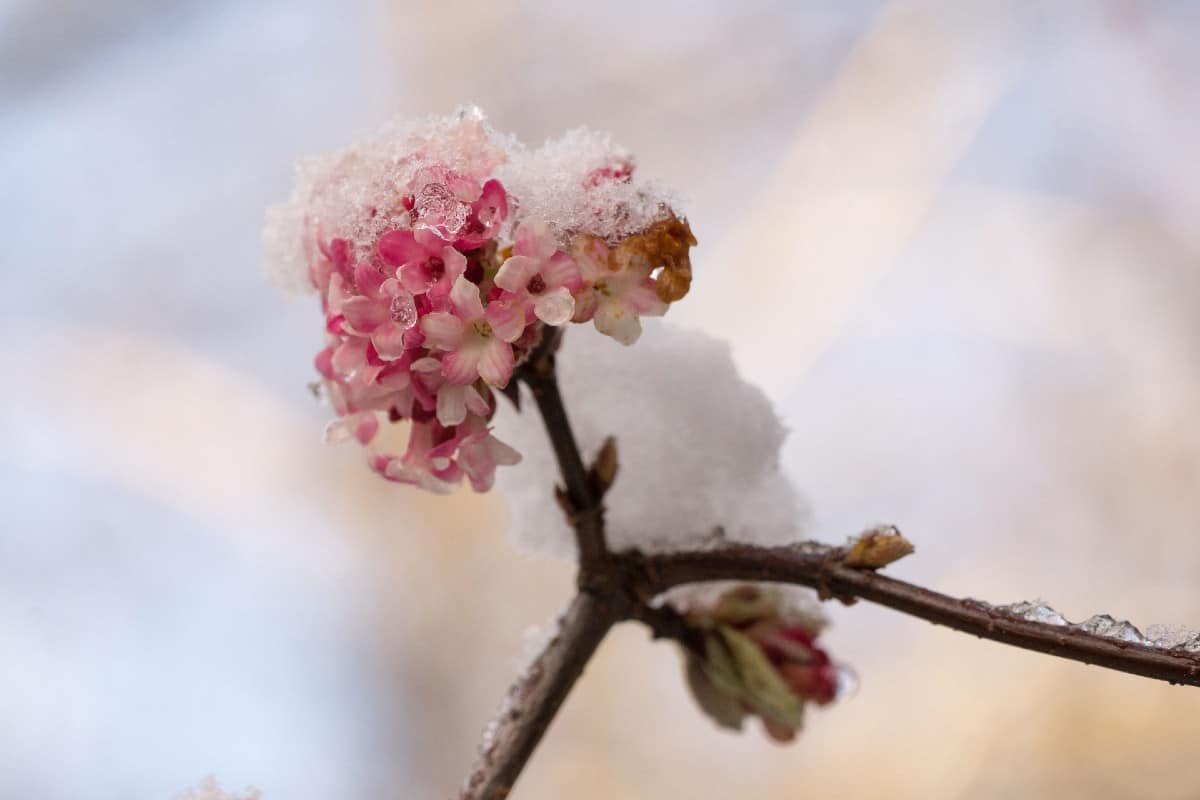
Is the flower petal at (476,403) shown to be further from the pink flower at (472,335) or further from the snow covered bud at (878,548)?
the snow covered bud at (878,548)

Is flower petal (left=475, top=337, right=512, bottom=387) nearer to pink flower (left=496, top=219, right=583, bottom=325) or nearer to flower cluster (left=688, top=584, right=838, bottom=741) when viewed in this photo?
pink flower (left=496, top=219, right=583, bottom=325)

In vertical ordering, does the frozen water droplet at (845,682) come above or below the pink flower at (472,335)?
above

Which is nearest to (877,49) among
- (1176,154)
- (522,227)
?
(1176,154)

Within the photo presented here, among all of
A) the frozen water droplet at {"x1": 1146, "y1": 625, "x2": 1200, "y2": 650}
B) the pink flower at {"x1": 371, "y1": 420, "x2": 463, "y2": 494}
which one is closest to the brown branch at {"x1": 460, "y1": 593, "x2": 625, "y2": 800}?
the pink flower at {"x1": 371, "y1": 420, "x2": 463, "y2": 494}

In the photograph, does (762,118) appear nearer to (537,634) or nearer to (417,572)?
(417,572)

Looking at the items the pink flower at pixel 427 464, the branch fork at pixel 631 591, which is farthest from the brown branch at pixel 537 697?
the pink flower at pixel 427 464

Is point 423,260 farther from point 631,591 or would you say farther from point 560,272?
point 631,591

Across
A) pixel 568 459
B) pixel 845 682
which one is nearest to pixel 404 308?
pixel 568 459
